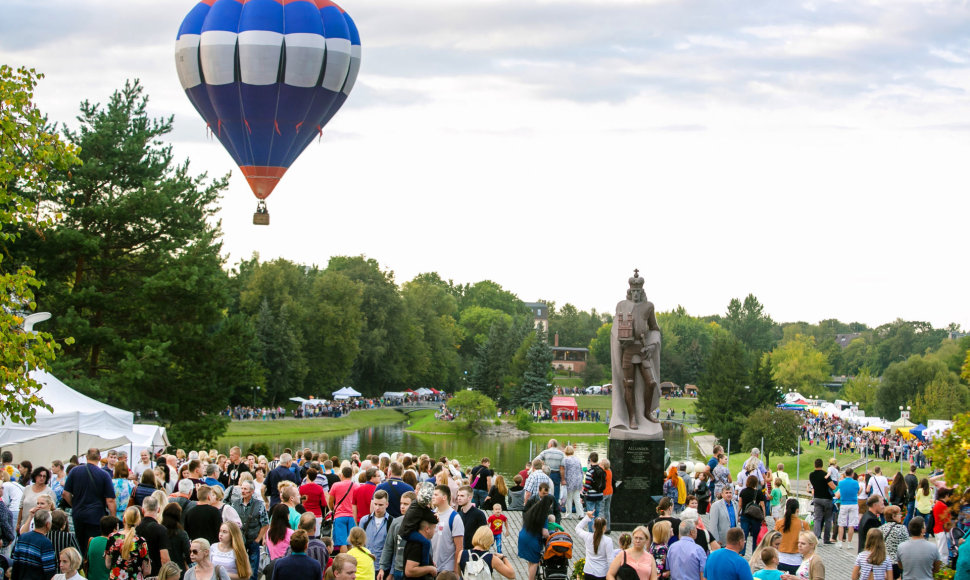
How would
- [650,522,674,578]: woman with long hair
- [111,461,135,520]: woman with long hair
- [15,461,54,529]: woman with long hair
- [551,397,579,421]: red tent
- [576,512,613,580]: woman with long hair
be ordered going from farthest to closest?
[551,397,579,421]: red tent, [111,461,135,520]: woman with long hair, [15,461,54,529]: woman with long hair, [576,512,613,580]: woman with long hair, [650,522,674,578]: woman with long hair

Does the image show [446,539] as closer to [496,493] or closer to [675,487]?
[496,493]

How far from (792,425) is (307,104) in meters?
26.8

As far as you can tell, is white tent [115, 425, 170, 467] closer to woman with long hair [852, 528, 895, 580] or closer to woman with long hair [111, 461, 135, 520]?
woman with long hair [111, 461, 135, 520]

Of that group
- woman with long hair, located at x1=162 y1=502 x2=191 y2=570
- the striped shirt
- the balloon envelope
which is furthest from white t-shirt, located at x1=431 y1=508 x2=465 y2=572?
the balloon envelope

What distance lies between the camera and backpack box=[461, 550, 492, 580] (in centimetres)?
878

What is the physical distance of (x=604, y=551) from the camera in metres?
9.59

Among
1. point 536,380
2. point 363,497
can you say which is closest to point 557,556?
point 363,497

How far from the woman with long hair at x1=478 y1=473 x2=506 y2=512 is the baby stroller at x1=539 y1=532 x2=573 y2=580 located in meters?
3.52

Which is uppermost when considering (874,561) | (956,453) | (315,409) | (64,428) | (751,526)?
(956,453)

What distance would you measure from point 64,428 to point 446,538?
1098cm

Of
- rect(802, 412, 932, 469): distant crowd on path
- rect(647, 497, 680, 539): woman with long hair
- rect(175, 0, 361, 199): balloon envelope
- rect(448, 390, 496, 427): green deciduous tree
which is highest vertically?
Answer: rect(175, 0, 361, 199): balloon envelope

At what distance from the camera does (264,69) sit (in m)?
26.9

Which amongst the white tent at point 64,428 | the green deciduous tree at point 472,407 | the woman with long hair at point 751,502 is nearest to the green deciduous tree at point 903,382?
the green deciduous tree at point 472,407

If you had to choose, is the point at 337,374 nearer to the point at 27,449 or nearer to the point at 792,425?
the point at 792,425
